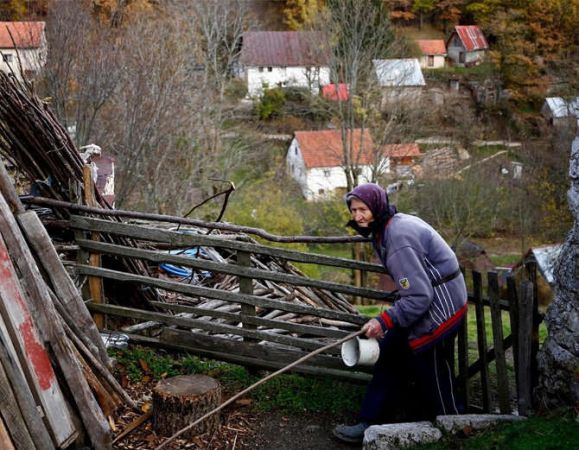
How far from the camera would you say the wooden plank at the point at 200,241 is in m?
5.14

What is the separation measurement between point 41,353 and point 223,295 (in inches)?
68.4

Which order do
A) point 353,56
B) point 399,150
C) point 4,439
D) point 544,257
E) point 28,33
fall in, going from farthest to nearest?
1. point 399,150
2. point 353,56
3. point 544,257
4. point 28,33
5. point 4,439

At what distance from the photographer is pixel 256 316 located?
5.54 m

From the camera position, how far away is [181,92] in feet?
73.0

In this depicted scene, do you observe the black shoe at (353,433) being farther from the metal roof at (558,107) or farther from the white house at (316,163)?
the white house at (316,163)

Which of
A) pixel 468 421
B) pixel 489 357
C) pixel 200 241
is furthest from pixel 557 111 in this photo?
pixel 468 421

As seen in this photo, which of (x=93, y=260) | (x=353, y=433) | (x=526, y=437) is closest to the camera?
(x=526, y=437)

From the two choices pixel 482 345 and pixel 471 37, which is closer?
pixel 482 345

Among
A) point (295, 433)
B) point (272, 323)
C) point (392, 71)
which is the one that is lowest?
point (295, 433)

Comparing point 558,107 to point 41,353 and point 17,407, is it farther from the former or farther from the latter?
point 17,407

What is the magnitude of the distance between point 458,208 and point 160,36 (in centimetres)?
1234

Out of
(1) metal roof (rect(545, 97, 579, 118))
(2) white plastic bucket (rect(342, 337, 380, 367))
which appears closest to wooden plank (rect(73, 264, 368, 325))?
(2) white plastic bucket (rect(342, 337, 380, 367))

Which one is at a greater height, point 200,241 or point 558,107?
point 558,107

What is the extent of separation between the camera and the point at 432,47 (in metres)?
46.3
